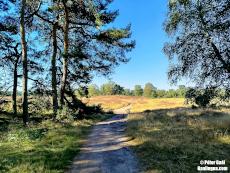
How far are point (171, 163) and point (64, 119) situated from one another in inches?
576

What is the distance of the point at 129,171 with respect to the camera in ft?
32.7

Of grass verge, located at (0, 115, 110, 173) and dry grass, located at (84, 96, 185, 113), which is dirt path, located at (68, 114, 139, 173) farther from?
dry grass, located at (84, 96, 185, 113)

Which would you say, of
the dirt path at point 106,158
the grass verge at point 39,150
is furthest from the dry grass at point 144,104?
the dirt path at point 106,158

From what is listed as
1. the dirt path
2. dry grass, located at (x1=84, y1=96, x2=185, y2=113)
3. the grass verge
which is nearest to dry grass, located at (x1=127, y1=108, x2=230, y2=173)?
the dirt path

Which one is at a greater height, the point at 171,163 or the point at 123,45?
the point at 123,45

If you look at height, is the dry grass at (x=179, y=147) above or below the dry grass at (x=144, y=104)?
below

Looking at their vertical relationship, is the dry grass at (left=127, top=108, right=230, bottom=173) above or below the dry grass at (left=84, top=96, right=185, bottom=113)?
below

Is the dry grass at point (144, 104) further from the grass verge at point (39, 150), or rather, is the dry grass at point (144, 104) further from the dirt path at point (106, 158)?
the dirt path at point (106, 158)

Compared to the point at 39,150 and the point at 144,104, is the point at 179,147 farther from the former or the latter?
the point at 144,104

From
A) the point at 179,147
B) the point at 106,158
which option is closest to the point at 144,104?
the point at 179,147

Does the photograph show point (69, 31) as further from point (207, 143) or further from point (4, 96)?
point (207, 143)

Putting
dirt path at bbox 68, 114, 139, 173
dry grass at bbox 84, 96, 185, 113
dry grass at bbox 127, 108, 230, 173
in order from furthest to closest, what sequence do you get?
dry grass at bbox 84, 96, 185, 113
dry grass at bbox 127, 108, 230, 173
dirt path at bbox 68, 114, 139, 173

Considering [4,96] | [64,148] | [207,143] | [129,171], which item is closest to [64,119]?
[4,96]

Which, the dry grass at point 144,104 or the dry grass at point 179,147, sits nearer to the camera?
the dry grass at point 179,147
